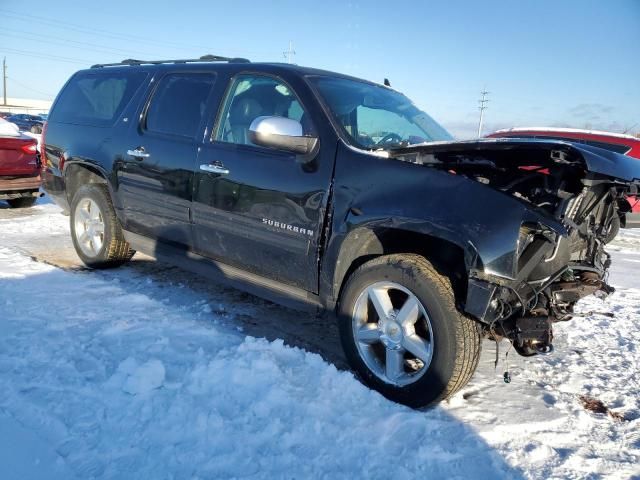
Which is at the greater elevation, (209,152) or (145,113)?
(145,113)

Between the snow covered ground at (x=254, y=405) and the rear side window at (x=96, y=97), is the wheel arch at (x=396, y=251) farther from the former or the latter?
the rear side window at (x=96, y=97)

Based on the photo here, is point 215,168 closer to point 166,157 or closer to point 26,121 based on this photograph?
point 166,157

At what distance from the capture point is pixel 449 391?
2.51 meters

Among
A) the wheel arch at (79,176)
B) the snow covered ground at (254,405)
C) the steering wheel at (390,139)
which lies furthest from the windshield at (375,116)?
the wheel arch at (79,176)

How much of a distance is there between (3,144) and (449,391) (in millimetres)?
7732

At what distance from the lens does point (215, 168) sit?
3.43m

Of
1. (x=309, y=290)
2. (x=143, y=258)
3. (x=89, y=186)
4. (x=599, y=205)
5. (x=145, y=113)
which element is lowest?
(x=143, y=258)

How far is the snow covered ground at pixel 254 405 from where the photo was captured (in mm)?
2092

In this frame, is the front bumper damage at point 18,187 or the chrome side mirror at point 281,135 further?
the front bumper damage at point 18,187

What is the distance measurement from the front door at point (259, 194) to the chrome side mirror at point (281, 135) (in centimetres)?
9

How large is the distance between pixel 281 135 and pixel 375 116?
3.01 ft

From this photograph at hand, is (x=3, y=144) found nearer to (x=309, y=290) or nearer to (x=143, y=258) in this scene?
(x=143, y=258)

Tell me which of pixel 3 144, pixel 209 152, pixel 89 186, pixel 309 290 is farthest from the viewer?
pixel 3 144

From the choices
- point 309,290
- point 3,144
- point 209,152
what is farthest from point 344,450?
point 3,144
